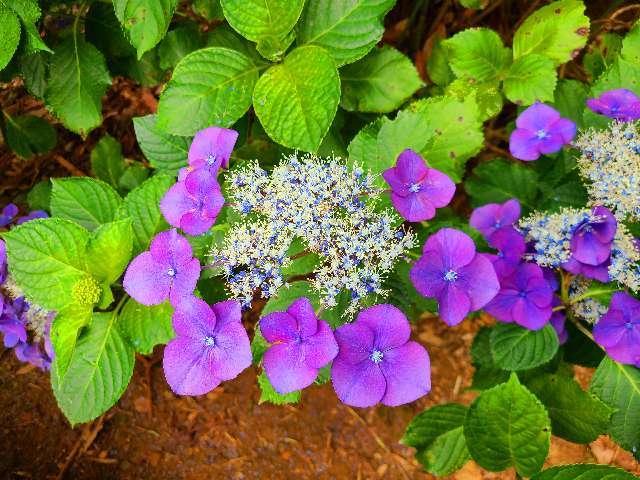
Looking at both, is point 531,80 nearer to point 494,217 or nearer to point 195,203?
point 494,217

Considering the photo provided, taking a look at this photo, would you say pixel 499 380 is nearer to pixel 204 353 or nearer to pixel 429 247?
pixel 429 247

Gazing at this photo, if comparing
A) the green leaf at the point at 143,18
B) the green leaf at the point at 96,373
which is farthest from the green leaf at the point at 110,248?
the green leaf at the point at 143,18

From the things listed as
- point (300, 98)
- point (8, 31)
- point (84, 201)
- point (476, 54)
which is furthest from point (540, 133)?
point (8, 31)

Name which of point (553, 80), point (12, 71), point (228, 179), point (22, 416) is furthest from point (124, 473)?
point (553, 80)

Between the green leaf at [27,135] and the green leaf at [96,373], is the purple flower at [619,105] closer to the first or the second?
the green leaf at [96,373]

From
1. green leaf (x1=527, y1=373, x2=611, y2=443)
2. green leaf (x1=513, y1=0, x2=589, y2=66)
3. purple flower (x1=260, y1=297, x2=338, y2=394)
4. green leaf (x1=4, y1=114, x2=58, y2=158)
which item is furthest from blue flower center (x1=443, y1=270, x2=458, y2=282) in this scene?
green leaf (x1=4, y1=114, x2=58, y2=158)

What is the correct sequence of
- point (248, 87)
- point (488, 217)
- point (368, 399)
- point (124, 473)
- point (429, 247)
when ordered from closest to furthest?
point (368, 399) < point (429, 247) < point (248, 87) < point (488, 217) < point (124, 473)
